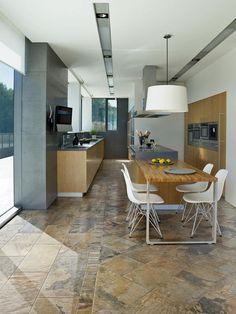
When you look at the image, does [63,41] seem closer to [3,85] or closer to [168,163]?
[3,85]

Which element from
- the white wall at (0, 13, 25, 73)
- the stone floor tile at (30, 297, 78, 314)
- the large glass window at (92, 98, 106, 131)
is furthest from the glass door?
the large glass window at (92, 98, 106, 131)

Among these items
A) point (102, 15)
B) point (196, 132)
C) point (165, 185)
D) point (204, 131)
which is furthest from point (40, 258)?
point (196, 132)

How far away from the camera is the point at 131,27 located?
4020 millimetres

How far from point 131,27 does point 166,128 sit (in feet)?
16.0

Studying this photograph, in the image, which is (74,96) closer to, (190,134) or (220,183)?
(190,134)

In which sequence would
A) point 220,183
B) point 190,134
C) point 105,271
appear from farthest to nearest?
1. point 190,134
2. point 220,183
3. point 105,271

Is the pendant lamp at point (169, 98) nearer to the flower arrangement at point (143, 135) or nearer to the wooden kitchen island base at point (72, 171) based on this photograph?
the wooden kitchen island base at point (72, 171)

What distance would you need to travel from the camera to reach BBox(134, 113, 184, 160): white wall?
8.59 meters

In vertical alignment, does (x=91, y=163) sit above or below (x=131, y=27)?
below

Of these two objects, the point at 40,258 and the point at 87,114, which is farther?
the point at 87,114

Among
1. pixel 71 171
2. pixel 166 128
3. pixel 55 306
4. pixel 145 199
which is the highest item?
pixel 166 128

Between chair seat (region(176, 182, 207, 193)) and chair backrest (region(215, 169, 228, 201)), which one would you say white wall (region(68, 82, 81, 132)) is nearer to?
chair seat (region(176, 182, 207, 193))

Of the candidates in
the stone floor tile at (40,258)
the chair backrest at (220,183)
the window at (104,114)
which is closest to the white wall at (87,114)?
the window at (104,114)

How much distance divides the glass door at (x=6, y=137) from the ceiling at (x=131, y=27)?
74cm
